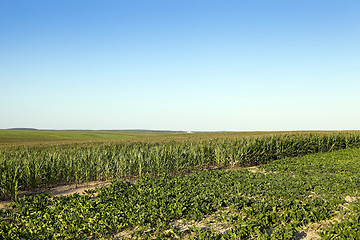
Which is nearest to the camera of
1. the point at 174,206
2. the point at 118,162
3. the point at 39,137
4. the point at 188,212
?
the point at 188,212

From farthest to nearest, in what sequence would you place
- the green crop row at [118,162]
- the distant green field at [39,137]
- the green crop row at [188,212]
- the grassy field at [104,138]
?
the distant green field at [39,137] → the grassy field at [104,138] → the green crop row at [118,162] → the green crop row at [188,212]

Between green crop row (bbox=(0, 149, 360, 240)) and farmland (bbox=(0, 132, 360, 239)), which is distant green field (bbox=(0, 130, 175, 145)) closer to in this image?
farmland (bbox=(0, 132, 360, 239))

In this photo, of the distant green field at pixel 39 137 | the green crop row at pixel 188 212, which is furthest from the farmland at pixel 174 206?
the distant green field at pixel 39 137

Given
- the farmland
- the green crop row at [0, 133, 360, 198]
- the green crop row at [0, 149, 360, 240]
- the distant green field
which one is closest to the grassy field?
the distant green field

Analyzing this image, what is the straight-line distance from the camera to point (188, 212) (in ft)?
24.3

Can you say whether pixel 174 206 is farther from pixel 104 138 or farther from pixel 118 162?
pixel 104 138

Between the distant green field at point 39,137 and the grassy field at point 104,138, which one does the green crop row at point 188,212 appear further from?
the distant green field at point 39,137

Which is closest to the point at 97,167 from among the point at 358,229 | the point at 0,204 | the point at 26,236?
the point at 0,204

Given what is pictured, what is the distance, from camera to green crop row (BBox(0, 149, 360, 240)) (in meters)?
6.13

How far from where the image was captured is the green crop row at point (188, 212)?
6.13 metres

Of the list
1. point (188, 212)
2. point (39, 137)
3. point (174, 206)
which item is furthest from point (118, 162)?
point (39, 137)

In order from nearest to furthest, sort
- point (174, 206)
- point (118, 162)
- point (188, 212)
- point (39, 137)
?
point (188, 212) → point (174, 206) → point (118, 162) → point (39, 137)

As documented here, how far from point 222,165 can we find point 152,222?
12.4 metres

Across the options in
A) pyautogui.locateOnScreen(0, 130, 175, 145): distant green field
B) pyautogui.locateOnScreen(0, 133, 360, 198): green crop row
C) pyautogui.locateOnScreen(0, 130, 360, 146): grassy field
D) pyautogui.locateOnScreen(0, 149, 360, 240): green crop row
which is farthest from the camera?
pyautogui.locateOnScreen(0, 130, 175, 145): distant green field
